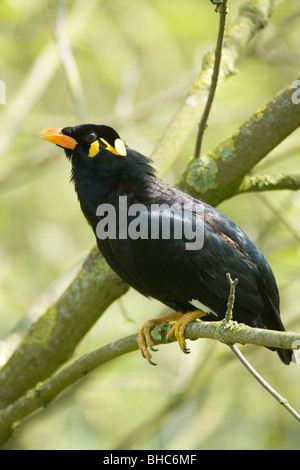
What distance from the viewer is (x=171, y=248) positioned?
15.6ft

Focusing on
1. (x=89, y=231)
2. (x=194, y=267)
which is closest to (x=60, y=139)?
(x=194, y=267)

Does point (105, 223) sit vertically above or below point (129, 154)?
below

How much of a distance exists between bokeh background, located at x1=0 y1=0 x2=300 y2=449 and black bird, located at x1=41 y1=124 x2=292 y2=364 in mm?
1535

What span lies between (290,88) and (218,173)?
823 mm

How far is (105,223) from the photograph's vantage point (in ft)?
16.6

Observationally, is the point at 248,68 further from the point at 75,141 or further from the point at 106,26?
the point at 75,141

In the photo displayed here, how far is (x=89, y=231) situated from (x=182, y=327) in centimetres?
643

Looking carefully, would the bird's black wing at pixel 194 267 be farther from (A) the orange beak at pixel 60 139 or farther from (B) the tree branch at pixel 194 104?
(A) the orange beak at pixel 60 139

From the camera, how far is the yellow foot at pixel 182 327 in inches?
182

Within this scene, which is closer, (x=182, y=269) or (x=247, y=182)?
(x=182, y=269)

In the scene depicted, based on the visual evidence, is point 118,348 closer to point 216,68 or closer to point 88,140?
point 88,140

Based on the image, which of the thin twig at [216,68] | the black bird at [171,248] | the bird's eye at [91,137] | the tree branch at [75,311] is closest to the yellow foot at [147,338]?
the black bird at [171,248]

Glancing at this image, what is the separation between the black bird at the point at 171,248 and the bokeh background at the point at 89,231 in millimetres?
1535

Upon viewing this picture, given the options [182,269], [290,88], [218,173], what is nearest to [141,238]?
[182,269]
